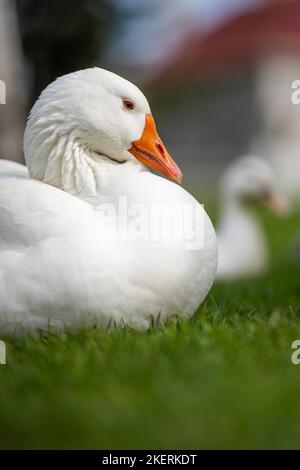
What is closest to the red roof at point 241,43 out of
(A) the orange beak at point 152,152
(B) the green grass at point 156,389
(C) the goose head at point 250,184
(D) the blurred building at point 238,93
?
(D) the blurred building at point 238,93

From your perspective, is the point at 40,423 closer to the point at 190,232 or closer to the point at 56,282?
the point at 56,282

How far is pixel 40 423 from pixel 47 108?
173 cm

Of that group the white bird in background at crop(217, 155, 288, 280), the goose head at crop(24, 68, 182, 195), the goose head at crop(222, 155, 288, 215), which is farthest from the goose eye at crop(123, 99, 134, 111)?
the goose head at crop(222, 155, 288, 215)

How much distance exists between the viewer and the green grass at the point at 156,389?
2.16m

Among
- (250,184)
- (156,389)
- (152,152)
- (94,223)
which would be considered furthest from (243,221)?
(156,389)

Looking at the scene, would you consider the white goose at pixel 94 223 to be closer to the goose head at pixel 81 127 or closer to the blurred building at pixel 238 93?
the goose head at pixel 81 127

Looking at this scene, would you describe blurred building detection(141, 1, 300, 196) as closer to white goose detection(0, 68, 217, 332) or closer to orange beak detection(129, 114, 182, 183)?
orange beak detection(129, 114, 182, 183)

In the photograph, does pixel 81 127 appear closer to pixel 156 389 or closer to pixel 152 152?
pixel 152 152

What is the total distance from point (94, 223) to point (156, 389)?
99 centimetres

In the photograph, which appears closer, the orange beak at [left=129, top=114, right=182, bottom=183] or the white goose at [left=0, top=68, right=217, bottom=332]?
the white goose at [left=0, top=68, right=217, bottom=332]

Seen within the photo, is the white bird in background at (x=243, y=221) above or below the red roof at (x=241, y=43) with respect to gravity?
below

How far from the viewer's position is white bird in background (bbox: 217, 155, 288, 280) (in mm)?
6633

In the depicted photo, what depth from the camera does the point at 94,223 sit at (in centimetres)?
316

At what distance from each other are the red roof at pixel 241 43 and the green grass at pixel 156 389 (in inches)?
995
